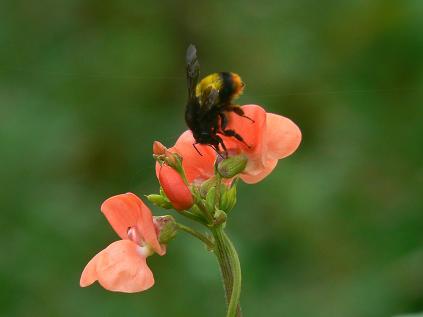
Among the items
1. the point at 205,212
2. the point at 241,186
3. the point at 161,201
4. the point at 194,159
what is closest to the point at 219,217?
the point at 205,212

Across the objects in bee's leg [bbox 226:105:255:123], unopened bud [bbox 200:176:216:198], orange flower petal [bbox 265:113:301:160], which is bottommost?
unopened bud [bbox 200:176:216:198]

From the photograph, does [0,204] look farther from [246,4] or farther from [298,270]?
[246,4]

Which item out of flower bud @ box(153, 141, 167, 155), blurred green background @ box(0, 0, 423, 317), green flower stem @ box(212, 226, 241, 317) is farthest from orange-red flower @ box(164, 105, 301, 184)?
blurred green background @ box(0, 0, 423, 317)

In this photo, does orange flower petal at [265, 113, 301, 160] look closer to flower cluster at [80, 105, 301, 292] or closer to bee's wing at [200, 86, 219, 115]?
flower cluster at [80, 105, 301, 292]

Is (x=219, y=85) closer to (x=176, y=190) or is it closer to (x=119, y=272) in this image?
(x=176, y=190)

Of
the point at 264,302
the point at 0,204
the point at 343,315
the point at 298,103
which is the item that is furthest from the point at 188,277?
the point at 298,103

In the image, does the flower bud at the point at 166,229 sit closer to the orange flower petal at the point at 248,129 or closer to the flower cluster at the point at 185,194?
the flower cluster at the point at 185,194

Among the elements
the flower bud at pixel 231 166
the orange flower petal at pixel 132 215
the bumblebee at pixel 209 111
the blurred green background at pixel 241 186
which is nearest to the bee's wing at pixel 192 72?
the bumblebee at pixel 209 111
